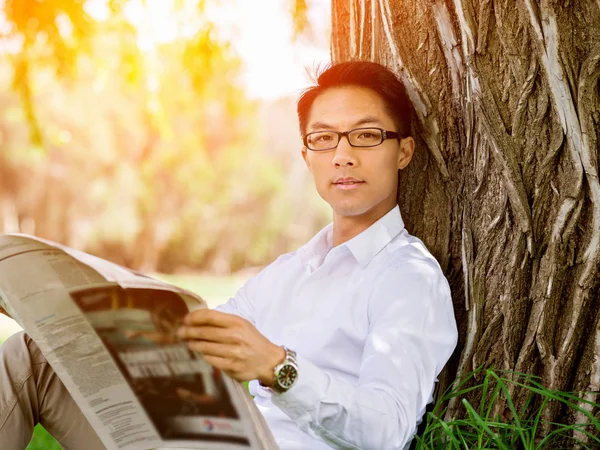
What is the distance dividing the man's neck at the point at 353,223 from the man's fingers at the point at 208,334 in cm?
98

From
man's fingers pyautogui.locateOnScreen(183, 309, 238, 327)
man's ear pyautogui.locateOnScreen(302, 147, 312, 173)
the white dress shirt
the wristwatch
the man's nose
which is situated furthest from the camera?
man's ear pyautogui.locateOnScreen(302, 147, 312, 173)

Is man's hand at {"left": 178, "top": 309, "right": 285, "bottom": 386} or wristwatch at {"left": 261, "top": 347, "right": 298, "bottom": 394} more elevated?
man's hand at {"left": 178, "top": 309, "right": 285, "bottom": 386}

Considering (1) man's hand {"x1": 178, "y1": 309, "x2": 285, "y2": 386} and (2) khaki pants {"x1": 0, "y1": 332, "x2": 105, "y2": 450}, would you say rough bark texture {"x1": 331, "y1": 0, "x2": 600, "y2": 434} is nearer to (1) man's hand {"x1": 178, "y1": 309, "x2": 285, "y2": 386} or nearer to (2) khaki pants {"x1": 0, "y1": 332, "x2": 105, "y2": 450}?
(1) man's hand {"x1": 178, "y1": 309, "x2": 285, "y2": 386}

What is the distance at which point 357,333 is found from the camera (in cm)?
199

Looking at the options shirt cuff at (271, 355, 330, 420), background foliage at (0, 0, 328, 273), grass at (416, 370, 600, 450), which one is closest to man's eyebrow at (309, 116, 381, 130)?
grass at (416, 370, 600, 450)

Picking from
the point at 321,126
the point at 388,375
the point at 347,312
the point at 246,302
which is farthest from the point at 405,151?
the point at 388,375

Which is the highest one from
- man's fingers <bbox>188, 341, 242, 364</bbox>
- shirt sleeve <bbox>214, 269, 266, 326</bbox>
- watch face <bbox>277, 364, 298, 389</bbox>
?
man's fingers <bbox>188, 341, 242, 364</bbox>

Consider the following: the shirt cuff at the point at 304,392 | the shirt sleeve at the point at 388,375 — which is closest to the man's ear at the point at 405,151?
the shirt sleeve at the point at 388,375

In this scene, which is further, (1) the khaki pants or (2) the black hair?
(2) the black hair

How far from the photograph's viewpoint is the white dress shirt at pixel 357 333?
1.62 m

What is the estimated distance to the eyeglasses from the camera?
2293 millimetres

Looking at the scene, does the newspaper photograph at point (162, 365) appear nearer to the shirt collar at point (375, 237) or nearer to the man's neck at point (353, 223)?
the shirt collar at point (375, 237)

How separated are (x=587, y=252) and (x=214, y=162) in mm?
26197

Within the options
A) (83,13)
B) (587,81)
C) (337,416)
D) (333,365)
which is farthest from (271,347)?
(83,13)
